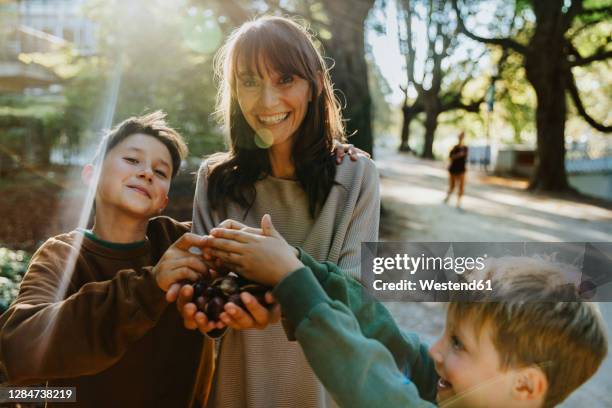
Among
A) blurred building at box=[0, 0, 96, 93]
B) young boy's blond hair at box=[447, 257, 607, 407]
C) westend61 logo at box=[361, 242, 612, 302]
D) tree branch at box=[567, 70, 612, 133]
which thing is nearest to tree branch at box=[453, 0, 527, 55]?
tree branch at box=[567, 70, 612, 133]

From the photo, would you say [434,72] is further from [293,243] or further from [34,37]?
[293,243]

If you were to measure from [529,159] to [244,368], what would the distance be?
10704mm

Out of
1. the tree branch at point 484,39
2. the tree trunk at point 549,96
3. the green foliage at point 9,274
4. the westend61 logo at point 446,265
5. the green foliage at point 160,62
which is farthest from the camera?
the tree trunk at point 549,96

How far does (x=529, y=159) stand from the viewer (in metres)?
10.7

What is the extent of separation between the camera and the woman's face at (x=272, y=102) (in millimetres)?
1072

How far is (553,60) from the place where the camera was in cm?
712

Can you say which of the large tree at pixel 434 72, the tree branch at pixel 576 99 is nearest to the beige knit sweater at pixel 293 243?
the large tree at pixel 434 72

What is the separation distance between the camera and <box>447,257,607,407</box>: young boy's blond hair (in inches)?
31.5

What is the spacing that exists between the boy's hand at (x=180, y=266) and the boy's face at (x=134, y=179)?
1.14ft

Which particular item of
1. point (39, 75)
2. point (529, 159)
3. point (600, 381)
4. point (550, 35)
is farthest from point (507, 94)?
point (600, 381)

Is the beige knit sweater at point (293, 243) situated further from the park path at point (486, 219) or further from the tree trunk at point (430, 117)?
the tree trunk at point (430, 117)

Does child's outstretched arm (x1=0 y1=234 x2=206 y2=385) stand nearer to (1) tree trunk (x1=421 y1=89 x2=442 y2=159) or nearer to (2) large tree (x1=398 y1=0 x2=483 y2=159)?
(2) large tree (x1=398 y1=0 x2=483 y2=159)

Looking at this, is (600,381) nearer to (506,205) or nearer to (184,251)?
(184,251)

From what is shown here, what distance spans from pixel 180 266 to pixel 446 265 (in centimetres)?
61
